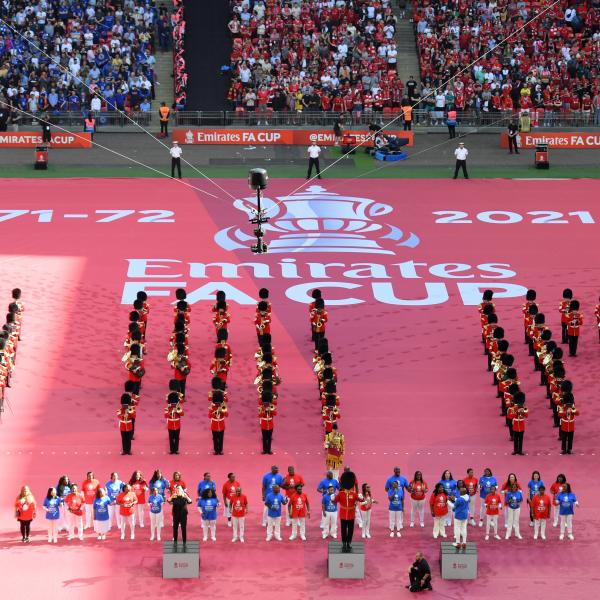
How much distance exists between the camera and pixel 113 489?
963 inches

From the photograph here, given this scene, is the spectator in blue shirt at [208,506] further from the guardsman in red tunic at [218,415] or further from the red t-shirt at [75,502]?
the guardsman in red tunic at [218,415]

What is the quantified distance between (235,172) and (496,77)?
34.8ft

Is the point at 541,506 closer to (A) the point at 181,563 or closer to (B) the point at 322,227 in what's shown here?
(A) the point at 181,563

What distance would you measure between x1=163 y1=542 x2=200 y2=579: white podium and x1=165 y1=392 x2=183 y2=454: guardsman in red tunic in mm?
4341

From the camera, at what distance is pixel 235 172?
47844mm

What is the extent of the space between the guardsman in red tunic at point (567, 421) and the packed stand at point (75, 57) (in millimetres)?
27293

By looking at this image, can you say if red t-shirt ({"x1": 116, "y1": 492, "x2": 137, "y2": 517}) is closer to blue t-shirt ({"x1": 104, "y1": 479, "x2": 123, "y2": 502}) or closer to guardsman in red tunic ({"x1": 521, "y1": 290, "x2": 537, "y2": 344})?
blue t-shirt ({"x1": 104, "y1": 479, "x2": 123, "y2": 502})

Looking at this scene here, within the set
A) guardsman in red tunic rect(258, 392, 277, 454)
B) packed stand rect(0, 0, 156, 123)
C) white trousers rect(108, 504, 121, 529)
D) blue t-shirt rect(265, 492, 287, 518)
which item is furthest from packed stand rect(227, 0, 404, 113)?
blue t-shirt rect(265, 492, 287, 518)

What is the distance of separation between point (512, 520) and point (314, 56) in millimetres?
31788

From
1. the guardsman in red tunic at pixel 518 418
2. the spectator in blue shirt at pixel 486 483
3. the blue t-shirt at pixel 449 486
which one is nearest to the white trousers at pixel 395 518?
the blue t-shirt at pixel 449 486

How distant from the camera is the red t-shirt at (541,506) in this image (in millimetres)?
24141

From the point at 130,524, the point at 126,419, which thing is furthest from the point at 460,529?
the point at 126,419

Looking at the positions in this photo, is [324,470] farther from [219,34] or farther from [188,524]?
[219,34]

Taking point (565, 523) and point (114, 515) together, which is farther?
point (114, 515)
